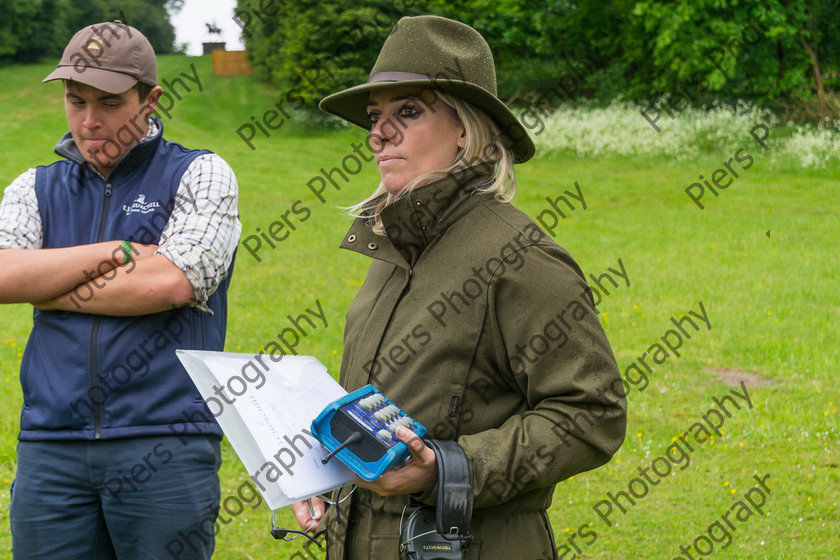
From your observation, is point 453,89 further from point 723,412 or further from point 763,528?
point 723,412

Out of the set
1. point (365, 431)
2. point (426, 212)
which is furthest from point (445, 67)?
point (365, 431)

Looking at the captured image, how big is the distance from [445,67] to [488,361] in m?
0.75

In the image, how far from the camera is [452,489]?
6.94 feet

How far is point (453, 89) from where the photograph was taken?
94.1 inches

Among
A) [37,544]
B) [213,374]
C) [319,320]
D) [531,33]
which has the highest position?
[213,374]

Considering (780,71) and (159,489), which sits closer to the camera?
(159,489)

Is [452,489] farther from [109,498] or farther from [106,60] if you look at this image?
[106,60]

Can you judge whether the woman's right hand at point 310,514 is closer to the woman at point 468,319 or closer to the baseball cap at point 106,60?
the woman at point 468,319

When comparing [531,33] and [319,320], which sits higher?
[319,320]

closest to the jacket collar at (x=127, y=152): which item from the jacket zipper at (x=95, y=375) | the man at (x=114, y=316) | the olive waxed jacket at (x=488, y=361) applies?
the man at (x=114, y=316)

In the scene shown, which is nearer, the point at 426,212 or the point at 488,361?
the point at 488,361

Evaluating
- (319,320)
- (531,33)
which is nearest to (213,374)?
(319,320)

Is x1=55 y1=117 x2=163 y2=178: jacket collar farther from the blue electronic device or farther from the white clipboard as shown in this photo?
the blue electronic device

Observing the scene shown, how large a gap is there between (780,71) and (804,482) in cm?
2315
